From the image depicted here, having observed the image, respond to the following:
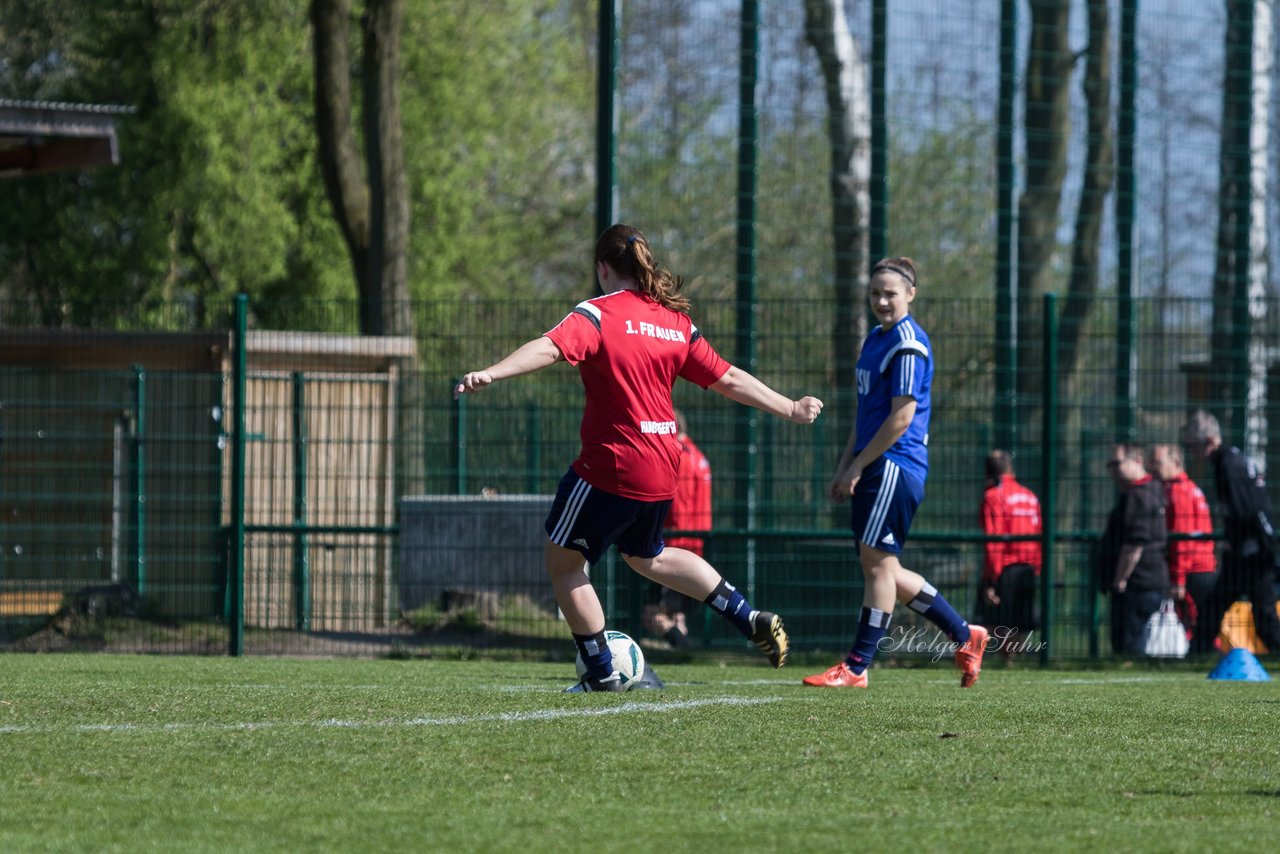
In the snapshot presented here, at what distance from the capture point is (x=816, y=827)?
4.49 meters

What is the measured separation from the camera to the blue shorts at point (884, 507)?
852 cm

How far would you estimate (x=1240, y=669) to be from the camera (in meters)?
10.1

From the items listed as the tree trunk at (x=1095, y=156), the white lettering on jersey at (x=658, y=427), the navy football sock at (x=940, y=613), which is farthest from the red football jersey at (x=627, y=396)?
the tree trunk at (x=1095, y=156)

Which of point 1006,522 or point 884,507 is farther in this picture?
point 1006,522

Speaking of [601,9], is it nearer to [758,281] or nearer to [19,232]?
[758,281]

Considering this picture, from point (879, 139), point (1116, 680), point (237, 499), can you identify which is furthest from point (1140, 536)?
point (237, 499)

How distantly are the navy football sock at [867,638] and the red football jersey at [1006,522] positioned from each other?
4.46 meters

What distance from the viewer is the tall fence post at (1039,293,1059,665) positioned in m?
12.5

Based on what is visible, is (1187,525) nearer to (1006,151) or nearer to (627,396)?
(1006,151)

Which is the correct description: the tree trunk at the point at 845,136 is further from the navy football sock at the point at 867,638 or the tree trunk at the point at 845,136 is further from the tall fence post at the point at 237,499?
Result: the navy football sock at the point at 867,638

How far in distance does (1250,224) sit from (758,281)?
420 cm

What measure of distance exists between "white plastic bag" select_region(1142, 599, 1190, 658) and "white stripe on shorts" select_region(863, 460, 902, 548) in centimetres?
493

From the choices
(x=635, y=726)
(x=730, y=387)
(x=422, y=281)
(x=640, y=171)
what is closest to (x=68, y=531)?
(x=640, y=171)

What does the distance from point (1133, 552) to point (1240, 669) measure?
2731mm
